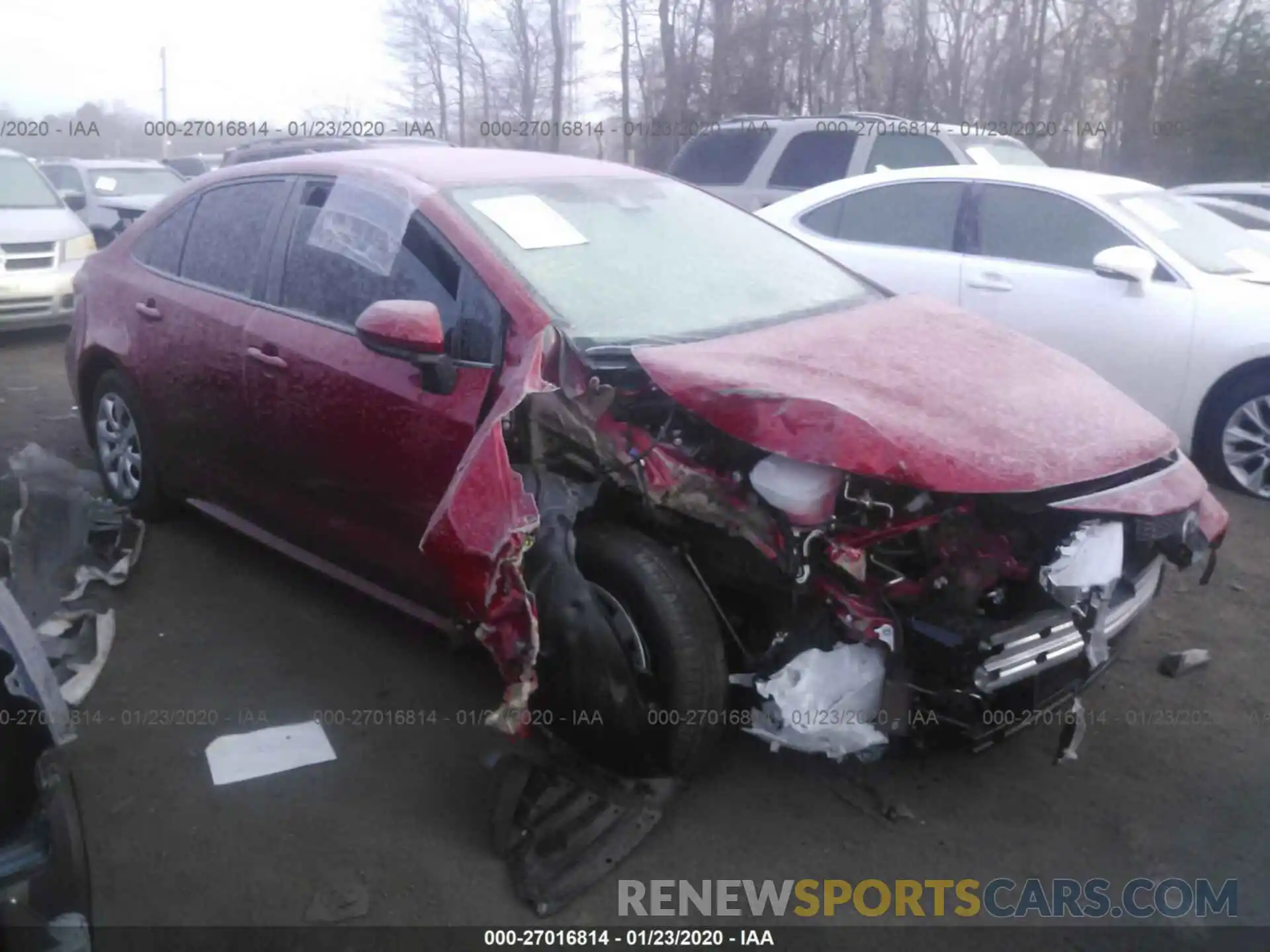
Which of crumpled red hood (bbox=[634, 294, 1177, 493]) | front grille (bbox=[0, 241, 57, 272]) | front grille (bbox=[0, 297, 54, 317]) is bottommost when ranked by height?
front grille (bbox=[0, 297, 54, 317])

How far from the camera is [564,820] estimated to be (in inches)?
118

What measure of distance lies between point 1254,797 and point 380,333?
9.36 ft

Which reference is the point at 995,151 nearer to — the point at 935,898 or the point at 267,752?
the point at 935,898

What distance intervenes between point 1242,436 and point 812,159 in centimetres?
486

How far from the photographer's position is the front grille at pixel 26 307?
30.7ft

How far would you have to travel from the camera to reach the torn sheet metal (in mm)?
2863

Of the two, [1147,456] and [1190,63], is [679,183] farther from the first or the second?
[1190,63]

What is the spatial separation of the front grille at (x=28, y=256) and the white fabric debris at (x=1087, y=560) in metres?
9.31

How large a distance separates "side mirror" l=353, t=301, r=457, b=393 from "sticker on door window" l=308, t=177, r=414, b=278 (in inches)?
18.2

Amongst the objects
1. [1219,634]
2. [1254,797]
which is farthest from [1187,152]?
[1254,797]

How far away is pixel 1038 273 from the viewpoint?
19.8 feet

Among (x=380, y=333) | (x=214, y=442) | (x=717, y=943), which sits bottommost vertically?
(x=717, y=943)

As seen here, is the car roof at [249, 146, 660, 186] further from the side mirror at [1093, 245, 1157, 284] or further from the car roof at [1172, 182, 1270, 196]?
the car roof at [1172, 182, 1270, 196]

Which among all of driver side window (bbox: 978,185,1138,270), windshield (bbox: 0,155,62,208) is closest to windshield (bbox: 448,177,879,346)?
driver side window (bbox: 978,185,1138,270)
